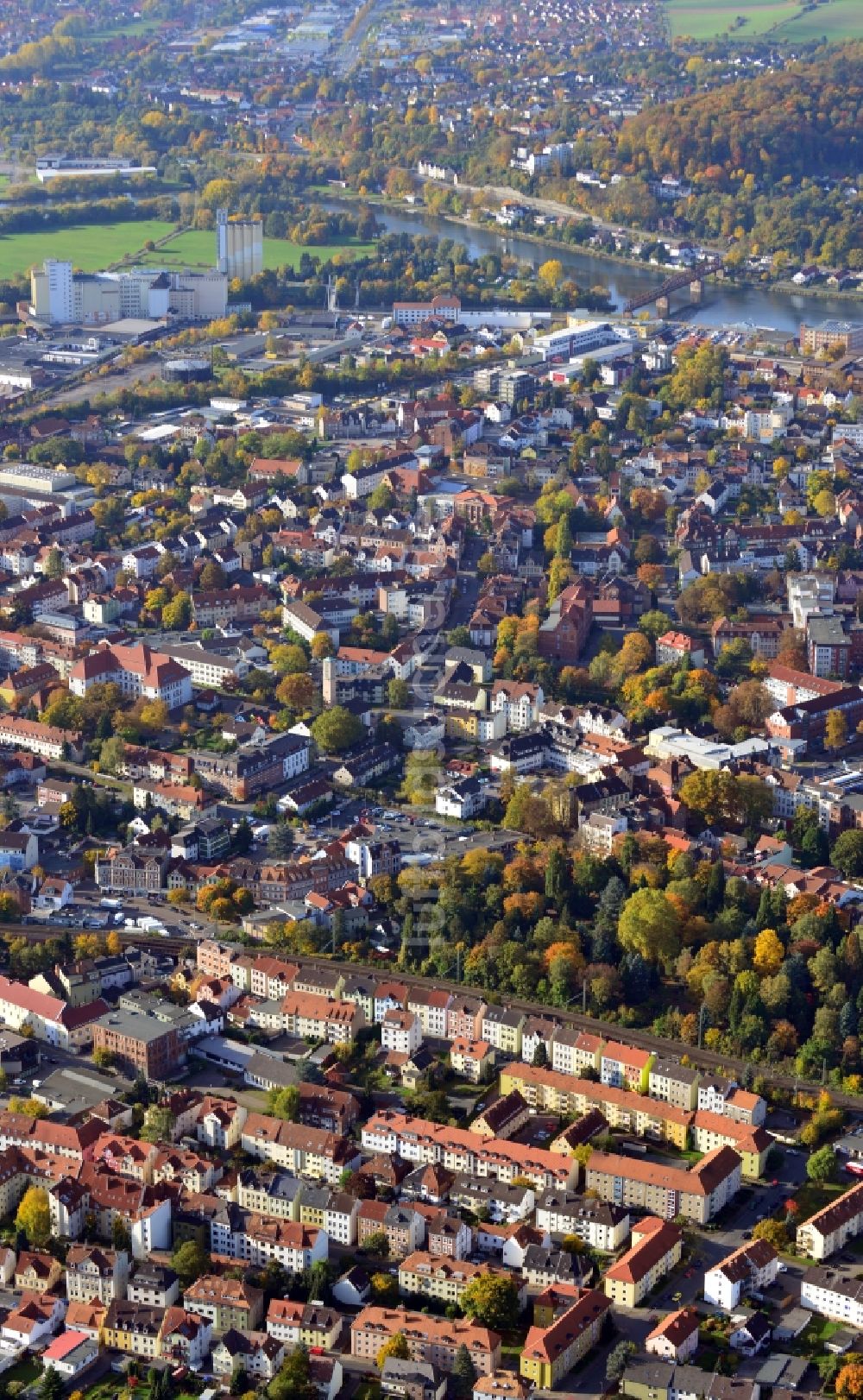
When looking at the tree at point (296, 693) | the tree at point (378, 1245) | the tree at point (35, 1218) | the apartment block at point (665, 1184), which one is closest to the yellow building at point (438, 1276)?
the tree at point (378, 1245)

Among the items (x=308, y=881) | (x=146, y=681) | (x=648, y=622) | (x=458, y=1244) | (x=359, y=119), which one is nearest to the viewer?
(x=458, y=1244)

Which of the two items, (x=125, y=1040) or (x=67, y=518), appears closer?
(x=125, y=1040)

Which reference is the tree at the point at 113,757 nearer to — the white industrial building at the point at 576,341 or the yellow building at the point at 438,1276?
the yellow building at the point at 438,1276

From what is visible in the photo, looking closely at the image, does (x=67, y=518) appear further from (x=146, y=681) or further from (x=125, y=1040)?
(x=125, y=1040)

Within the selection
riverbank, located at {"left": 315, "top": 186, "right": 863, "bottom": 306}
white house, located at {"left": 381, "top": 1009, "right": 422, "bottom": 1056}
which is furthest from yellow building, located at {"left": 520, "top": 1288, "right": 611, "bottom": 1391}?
riverbank, located at {"left": 315, "top": 186, "right": 863, "bottom": 306}

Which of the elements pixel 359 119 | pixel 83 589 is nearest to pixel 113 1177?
pixel 83 589

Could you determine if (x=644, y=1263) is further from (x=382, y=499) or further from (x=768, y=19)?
(x=768, y=19)

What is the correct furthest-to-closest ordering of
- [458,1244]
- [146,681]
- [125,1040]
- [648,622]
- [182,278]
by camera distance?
[182,278] → [648,622] → [146,681] → [125,1040] → [458,1244]

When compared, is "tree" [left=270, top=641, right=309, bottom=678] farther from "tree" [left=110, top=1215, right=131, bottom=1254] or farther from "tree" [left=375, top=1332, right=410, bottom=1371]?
"tree" [left=375, top=1332, right=410, bottom=1371]
